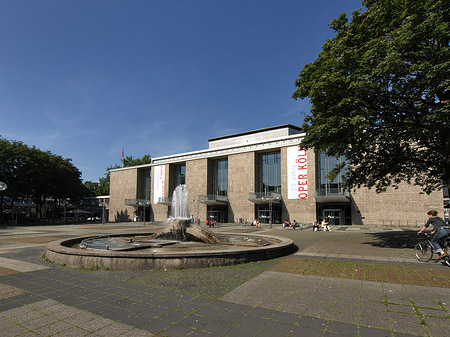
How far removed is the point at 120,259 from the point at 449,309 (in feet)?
23.4

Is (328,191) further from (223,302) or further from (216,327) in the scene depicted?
(216,327)

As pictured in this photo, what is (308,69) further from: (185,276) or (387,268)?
(185,276)

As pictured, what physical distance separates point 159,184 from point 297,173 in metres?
29.4

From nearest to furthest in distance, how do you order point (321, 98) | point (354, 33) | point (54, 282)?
point (54, 282), point (321, 98), point (354, 33)

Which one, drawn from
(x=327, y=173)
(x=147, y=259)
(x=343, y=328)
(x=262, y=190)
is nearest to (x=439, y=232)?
(x=343, y=328)

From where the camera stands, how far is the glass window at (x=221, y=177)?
51.2m

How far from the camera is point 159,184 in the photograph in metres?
58.0

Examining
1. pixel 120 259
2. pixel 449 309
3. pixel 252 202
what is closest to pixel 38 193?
pixel 252 202

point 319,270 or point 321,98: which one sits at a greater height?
point 321,98

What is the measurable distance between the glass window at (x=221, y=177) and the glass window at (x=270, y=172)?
23.5 feet

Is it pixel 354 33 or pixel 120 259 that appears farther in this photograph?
pixel 354 33

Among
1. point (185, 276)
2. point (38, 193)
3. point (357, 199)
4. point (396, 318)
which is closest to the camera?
point (396, 318)

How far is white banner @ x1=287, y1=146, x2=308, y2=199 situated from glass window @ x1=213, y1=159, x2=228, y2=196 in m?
12.9

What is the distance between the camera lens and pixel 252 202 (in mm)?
45844
